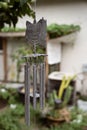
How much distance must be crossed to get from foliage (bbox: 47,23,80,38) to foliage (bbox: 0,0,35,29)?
15.9ft

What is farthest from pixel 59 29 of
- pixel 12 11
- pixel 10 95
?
pixel 12 11

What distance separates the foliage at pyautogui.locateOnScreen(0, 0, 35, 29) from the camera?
183cm

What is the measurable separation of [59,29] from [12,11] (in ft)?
16.7

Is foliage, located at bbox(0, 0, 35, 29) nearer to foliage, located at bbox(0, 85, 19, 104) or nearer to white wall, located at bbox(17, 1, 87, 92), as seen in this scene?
foliage, located at bbox(0, 85, 19, 104)

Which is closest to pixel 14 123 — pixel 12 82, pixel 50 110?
pixel 50 110

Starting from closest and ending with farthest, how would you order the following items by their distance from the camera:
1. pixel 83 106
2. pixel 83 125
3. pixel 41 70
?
pixel 41 70, pixel 83 125, pixel 83 106

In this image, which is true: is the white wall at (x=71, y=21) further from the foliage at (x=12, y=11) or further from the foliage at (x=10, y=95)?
the foliage at (x=12, y=11)

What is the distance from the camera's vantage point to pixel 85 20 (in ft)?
24.7

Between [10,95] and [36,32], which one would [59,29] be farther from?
[36,32]

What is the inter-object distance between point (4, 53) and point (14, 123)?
401 centimetres

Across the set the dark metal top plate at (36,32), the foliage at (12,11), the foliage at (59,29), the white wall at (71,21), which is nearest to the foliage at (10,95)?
the white wall at (71,21)

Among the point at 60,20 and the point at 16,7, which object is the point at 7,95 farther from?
the point at 16,7

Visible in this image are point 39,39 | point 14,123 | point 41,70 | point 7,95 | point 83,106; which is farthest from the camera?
point 7,95

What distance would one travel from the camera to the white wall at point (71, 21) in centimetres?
754
